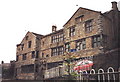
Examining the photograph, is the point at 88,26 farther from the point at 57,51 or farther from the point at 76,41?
the point at 57,51

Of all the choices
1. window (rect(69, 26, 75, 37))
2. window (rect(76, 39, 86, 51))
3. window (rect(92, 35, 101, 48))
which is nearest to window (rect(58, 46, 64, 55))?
window (rect(69, 26, 75, 37))

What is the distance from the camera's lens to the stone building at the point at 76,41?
26516 mm

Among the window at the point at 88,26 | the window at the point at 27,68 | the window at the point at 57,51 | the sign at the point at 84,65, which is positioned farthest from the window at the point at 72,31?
the window at the point at 27,68

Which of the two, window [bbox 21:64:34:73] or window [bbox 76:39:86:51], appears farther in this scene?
window [bbox 21:64:34:73]

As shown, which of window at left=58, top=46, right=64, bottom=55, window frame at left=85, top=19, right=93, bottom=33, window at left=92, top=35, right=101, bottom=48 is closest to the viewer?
window at left=92, top=35, right=101, bottom=48

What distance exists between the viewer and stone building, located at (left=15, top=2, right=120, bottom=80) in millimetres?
26516

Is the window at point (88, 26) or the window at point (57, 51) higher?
the window at point (88, 26)

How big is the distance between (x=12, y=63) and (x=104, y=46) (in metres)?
28.1

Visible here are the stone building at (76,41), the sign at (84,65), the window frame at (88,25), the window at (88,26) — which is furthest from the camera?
the window at (88,26)

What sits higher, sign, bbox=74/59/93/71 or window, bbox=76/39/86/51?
window, bbox=76/39/86/51

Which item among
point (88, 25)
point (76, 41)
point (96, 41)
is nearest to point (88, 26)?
point (88, 25)

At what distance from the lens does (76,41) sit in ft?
97.2

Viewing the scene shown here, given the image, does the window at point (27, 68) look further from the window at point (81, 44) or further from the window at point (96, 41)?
the window at point (96, 41)

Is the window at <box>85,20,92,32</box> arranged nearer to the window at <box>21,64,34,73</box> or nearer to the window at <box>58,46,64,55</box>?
the window at <box>58,46,64,55</box>
